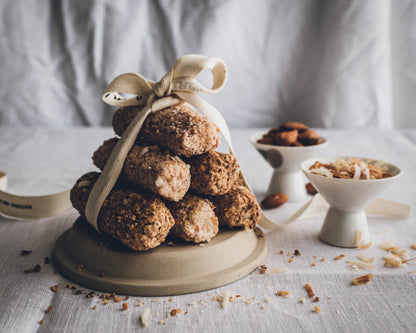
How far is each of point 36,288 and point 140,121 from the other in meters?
0.38

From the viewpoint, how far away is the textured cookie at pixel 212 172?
0.93m

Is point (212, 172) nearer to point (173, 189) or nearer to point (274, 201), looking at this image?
point (173, 189)

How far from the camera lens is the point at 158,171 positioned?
88 cm

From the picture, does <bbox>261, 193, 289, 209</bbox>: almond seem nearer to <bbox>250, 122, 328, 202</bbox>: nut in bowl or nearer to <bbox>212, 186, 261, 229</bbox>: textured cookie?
<bbox>250, 122, 328, 202</bbox>: nut in bowl

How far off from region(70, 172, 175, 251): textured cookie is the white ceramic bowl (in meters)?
0.61

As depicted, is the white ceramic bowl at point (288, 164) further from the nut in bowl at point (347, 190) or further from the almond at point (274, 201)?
the nut in bowl at point (347, 190)

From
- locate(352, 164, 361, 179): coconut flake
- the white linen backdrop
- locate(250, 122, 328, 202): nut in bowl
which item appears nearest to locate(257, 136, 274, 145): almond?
locate(250, 122, 328, 202): nut in bowl

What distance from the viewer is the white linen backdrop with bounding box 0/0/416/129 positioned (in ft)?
8.26

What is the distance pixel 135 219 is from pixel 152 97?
0.26 m

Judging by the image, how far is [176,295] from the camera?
89 centimetres

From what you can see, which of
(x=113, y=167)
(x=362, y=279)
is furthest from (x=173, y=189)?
(x=362, y=279)

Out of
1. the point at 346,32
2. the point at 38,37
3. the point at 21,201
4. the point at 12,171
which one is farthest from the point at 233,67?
the point at 21,201

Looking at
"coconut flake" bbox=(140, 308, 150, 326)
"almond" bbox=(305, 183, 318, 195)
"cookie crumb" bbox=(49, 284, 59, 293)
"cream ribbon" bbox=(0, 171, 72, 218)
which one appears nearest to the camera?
"coconut flake" bbox=(140, 308, 150, 326)

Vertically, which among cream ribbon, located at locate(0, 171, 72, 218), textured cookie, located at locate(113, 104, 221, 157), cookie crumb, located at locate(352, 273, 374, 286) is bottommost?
cream ribbon, located at locate(0, 171, 72, 218)
